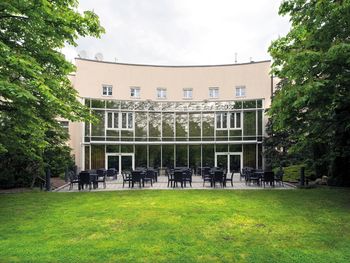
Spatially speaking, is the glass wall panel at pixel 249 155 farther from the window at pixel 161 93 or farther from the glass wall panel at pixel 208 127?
the window at pixel 161 93

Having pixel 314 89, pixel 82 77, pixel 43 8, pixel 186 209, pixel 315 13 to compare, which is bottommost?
pixel 186 209

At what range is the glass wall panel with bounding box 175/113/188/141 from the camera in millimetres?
25336

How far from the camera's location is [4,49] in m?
5.71

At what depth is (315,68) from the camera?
28.1 feet

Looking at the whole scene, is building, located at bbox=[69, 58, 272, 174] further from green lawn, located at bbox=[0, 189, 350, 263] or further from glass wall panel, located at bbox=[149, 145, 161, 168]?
green lawn, located at bbox=[0, 189, 350, 263]

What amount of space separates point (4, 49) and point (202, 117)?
20771mm

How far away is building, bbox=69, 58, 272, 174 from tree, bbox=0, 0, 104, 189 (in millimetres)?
15037

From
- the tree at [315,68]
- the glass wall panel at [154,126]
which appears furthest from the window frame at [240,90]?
the tree at [315,68]

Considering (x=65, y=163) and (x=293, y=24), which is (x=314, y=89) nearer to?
(x=293, y=24)

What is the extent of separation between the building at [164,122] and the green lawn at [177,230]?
14.0m

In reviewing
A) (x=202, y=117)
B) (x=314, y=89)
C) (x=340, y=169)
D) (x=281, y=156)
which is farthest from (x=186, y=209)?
(x=202, y=117)

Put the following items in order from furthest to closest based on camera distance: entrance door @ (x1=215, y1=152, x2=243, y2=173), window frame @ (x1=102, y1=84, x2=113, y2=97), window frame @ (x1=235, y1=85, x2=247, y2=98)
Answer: window frame @ (x1=235, y1=85, x2=247, y2=98) < window frame @ (x1=102, y1=84, x2=113, y2=97) < entrance door @ (x1=215, y1=152, x2=243, y2=173)

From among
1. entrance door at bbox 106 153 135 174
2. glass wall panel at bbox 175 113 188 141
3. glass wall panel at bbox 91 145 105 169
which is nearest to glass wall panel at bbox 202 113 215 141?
glass wall panel at bbox 175 113 188 141

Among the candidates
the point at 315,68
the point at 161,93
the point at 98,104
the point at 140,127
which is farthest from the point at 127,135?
the point at 315,68
